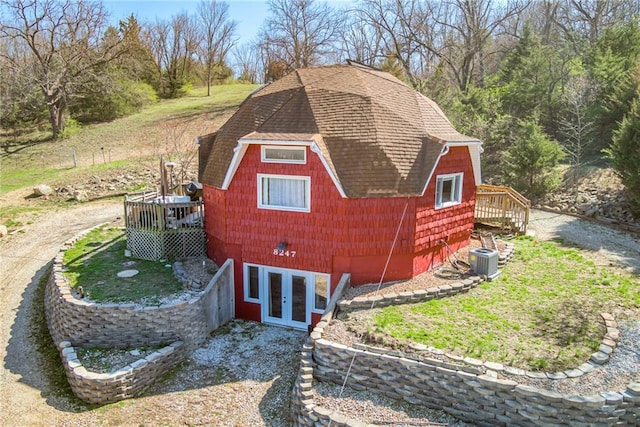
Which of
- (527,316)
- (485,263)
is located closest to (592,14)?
(485,263)

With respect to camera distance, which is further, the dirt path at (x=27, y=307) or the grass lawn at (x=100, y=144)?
the grass lawn at (x=100, y=144)

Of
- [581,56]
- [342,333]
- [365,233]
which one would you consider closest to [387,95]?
[365,233]

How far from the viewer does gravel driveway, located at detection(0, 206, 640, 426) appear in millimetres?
9312

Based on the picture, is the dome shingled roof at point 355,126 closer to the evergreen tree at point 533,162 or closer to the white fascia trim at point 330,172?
the white fascia trim at point 330,172

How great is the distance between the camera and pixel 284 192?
40.9 feet

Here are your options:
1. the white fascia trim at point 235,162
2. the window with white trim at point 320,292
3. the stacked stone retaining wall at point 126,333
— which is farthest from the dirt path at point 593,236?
the stacked stone retaining wall at point 126,333

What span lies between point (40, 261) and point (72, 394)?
29.9 feet

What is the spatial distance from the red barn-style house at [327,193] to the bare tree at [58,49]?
27.5m

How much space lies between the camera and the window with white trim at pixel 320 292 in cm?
1252

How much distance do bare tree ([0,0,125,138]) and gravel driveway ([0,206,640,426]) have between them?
2443 centimetres

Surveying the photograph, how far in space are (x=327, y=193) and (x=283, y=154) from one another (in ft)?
5.63

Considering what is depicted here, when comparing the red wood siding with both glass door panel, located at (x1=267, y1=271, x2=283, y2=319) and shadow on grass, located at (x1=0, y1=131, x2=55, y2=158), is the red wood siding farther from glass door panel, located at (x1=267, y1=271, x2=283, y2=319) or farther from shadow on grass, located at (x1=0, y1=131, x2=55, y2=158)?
shadow on grass, located at (x1=0, y1=131, x2=55, y2=158)

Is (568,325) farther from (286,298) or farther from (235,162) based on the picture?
(235,162)

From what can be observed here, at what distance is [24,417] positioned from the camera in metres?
9.28
